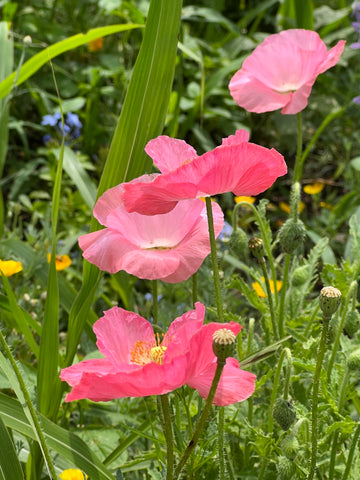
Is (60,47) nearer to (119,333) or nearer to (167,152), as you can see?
(167,152)

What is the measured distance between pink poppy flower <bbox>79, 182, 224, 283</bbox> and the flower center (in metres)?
0.07

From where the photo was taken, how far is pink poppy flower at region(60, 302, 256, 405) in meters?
0.57

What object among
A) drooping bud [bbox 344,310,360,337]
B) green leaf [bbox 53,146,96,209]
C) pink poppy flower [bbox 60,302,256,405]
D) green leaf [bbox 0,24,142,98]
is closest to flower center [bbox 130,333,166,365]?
pink poppy flower [bbox 60,302,256,405]

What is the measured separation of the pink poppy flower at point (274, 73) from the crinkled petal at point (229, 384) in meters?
0.47

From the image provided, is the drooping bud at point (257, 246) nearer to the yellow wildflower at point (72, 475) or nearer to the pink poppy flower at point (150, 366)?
the pink poppy flower at point (150, 366)

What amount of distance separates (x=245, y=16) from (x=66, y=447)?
7.11ft

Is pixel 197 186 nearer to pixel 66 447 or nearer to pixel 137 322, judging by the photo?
pixel 137 322

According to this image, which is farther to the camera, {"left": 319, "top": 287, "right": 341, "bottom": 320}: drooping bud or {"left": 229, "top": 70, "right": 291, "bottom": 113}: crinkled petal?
{"left": 229, "top": 70, "right": 291, "bottom": 113}: crinkled petal

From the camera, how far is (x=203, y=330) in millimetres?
583

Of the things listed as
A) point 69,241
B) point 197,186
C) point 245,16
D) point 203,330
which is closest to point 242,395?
point 203,330

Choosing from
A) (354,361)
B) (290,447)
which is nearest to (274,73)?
(354,361)

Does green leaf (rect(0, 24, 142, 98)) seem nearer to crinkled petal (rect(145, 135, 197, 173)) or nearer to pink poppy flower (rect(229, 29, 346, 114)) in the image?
pink poppy flower (rect(229, 29, 346, 114))

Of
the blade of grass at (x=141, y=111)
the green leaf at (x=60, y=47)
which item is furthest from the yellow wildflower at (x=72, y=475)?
the green leaf at (x=60, y=47)

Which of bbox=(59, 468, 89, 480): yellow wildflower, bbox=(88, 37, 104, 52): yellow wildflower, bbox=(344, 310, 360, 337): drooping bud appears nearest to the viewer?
bbox=(59, 468, 89, 480): yellow wildflower
